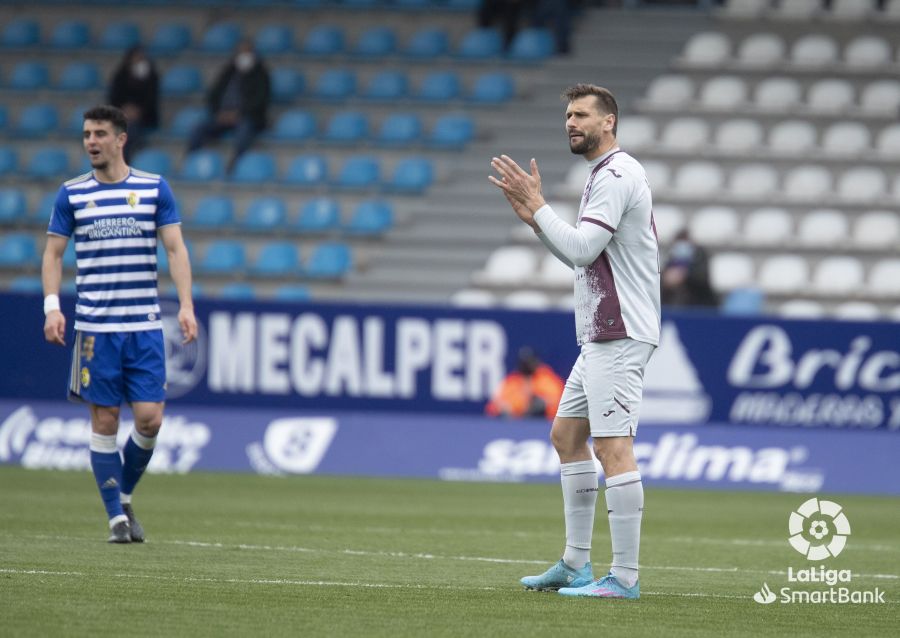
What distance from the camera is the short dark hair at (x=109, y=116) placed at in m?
9.09

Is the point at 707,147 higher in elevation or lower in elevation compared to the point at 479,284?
higher

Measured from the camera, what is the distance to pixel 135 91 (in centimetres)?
2352

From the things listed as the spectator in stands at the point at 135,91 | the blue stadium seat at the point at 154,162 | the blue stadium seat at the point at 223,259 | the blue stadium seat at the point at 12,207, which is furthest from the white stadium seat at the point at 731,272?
the blue stadium seat at the point at 12,207

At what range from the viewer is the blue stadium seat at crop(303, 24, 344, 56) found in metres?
25.0

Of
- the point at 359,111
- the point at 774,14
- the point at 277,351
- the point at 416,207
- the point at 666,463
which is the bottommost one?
the point at 666,463

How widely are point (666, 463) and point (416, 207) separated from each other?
750 cm

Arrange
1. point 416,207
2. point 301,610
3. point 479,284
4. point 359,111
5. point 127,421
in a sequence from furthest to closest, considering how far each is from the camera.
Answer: point 359,111 < point 416,207 < point 479,284 < point 127,421 < point 301,610

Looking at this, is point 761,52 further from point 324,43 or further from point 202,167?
point 202,167

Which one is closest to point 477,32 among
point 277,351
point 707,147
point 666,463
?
point 707,147

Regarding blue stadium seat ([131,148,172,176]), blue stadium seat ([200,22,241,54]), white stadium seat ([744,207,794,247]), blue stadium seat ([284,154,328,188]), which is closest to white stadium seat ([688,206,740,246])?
white stadium seat ([744,207,794,247])

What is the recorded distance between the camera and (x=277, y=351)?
18.0 metres

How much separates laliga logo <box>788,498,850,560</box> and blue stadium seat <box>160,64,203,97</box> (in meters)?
14.4

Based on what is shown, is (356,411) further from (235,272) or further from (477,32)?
(477,32)

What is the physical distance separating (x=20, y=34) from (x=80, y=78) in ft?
5.93
